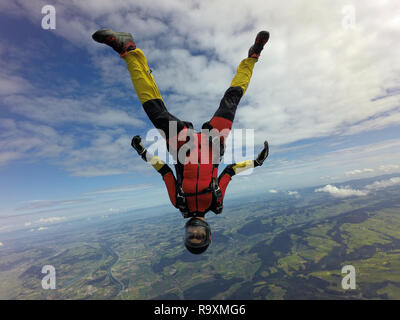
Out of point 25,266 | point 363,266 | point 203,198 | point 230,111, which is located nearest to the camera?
point 203,198

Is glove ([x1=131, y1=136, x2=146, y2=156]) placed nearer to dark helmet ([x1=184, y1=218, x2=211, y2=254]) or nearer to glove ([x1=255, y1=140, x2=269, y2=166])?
dark helmet ([x1=184, y1=218, x2=211, y2=254])

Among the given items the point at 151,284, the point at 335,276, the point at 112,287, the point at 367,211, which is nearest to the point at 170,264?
the point at 151,284

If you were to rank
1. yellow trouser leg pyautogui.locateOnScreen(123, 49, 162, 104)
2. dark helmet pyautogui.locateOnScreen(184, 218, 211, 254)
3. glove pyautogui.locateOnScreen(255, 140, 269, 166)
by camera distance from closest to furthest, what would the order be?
yellow trouser leg pyautogui.locateOnScreen(123, 49, 162, 104), dark helmet pyautogui.locateOnScreen(184, 218, 211, 254), glove pyautogui.locateOnScreen(255, 140, 269, 166)

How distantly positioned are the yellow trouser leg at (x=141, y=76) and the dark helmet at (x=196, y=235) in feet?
8.08

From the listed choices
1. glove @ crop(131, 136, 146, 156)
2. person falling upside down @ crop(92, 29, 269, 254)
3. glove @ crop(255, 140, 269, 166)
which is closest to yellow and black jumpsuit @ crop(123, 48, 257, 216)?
person falling upside down @ crop(92, 29, 269, 254)

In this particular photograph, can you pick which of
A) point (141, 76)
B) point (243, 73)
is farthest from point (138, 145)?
point (243, 73)

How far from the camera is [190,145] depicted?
3.35 meters

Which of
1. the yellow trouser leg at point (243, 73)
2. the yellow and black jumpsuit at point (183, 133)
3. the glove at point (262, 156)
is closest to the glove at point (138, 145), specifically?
→ the yellow and black jumpsuit at point (183, 133)

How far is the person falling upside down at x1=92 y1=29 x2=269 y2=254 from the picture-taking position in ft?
10.6

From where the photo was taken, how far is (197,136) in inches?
136

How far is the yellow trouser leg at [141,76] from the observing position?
3.17 meters

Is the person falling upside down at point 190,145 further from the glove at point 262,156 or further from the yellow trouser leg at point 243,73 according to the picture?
the glove at point 262,156
